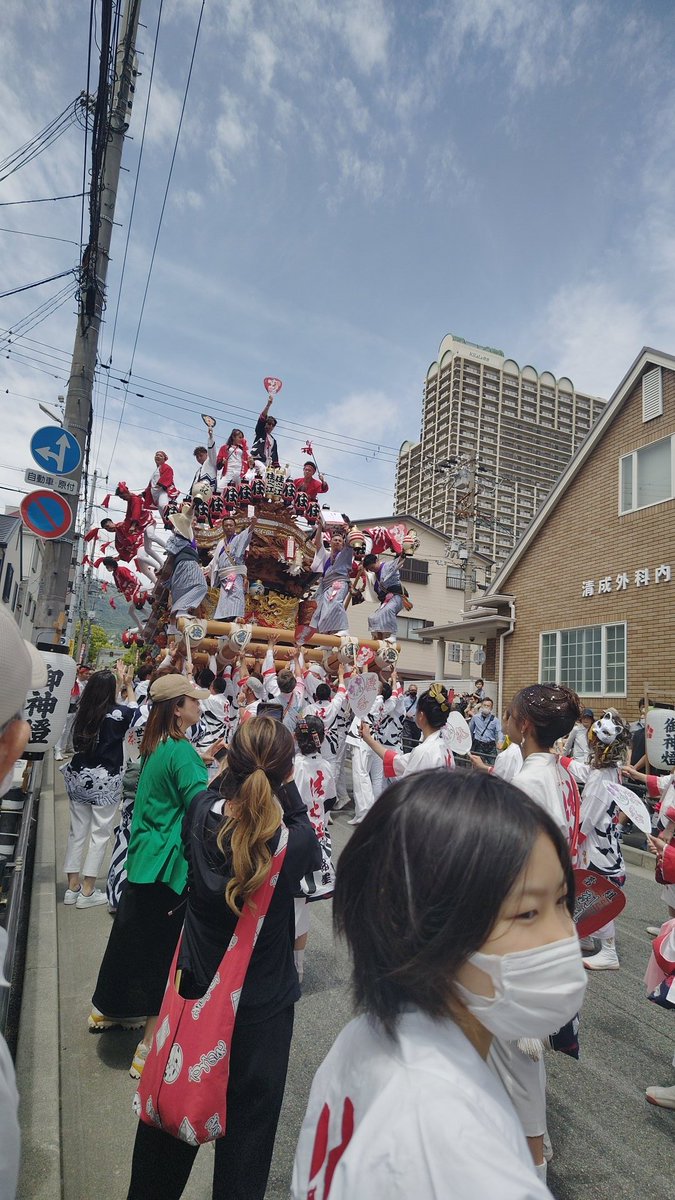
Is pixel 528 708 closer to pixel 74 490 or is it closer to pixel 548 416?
pixel 74 490

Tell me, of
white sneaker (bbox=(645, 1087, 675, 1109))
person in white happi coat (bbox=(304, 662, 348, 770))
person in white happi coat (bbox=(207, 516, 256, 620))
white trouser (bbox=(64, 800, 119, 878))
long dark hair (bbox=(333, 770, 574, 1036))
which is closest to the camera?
long dark hair (bbox=(333, 770, 574, 1036))

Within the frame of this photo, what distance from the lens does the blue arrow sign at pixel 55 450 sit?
6105mm

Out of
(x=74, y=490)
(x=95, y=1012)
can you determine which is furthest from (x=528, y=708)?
(x=74, y=490)

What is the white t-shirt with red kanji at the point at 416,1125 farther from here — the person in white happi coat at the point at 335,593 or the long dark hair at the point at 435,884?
the person in white happi coat at the point at 335,593

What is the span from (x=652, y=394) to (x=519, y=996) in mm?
14036

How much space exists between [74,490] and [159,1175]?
5909 millimetres

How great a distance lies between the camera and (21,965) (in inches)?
173

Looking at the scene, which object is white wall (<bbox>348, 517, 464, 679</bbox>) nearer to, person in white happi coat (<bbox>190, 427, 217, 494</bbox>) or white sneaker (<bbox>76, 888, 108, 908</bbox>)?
person in white happi coat (<bbox>190, 427, 217, 494</bbox>)

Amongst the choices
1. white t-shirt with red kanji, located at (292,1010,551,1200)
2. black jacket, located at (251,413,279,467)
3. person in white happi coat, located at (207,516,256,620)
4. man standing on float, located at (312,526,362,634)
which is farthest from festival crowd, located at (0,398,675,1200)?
black jacket, located at (251,413,279,467)

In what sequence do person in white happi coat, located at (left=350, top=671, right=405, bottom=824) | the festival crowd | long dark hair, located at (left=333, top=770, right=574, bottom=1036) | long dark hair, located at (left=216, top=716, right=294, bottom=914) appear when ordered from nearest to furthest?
the festival crowd → long dark hair, located at (left=333, top=770, right=574, bottom=1036) → long dark hair, located at (left=216, top=716, right=294, bottom=914) → person in white happi coat, located at (left=350, top=671, right=405, bottom=824)

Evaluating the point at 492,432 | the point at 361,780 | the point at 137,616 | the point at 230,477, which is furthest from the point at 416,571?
the point at 492,432

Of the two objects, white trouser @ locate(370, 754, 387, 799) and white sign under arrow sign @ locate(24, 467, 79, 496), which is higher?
white sign under arrow sign @ locate(24, 467, 79, 496)

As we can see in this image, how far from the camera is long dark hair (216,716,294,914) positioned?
6.91 feet

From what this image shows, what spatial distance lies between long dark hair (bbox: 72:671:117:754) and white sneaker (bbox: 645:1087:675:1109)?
14.5 feet
